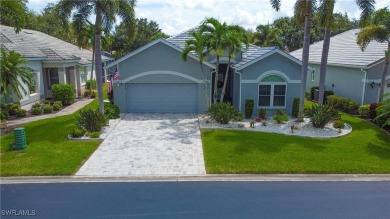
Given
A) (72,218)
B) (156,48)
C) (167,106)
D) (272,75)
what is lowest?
(72,218)

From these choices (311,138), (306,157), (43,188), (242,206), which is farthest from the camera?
(311,138)

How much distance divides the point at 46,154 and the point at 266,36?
33823mm

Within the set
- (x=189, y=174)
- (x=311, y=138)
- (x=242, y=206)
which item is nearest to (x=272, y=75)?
(x=311, y=138)

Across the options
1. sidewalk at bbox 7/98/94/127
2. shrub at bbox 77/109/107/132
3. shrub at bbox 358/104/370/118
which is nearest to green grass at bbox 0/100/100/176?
shrub at bbox 77/109/107/132

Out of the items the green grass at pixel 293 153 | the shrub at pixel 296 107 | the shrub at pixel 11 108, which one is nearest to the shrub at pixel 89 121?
the green grass at pixel 293 153

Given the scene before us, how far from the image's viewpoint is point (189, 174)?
10.7 meters

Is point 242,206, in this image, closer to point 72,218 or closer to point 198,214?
point 198,214

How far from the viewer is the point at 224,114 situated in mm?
17062

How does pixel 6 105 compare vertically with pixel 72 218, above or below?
above

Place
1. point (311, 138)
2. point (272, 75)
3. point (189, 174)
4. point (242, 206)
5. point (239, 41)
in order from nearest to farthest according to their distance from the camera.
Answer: point (242, 206) → point (189, 174) → point (311, 138) → point (239, 41) → point (272, 75)

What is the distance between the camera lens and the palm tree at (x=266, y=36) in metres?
39.6

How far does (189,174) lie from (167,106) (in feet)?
34.5

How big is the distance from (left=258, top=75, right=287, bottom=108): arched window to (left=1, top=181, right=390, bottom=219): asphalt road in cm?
973

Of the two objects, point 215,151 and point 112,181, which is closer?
point 112,181
